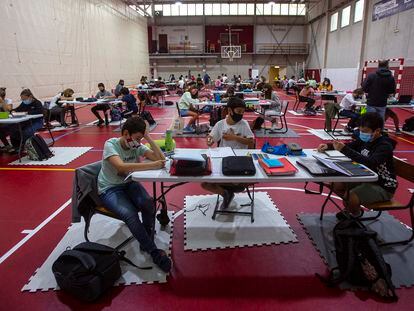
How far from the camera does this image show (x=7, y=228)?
3.52 m

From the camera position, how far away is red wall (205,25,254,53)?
28.6 meters

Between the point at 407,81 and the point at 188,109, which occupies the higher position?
the point at 407,81

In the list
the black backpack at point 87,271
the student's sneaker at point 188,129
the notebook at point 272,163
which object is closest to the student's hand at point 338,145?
the notebook at point 272,163

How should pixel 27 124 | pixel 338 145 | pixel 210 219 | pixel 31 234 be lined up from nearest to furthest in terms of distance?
pixel 338 145
pixel 31 234
pixel 210 219
pixel 27 124

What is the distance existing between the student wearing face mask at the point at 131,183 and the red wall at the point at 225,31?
28.0 m

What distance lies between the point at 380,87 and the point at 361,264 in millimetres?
5744

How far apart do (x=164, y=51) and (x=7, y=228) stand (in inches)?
1081

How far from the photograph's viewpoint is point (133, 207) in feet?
9.18

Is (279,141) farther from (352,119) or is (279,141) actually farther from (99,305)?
(99,305)

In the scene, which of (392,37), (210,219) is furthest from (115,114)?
(392,37)

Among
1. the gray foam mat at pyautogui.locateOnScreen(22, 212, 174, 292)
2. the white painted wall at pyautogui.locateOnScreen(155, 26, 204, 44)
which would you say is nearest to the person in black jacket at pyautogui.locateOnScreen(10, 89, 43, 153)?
the gray foam mat at pyautogui.locateOnScreen(22, 212, 174, 292)

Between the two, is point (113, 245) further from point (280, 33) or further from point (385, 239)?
point (280, 33)

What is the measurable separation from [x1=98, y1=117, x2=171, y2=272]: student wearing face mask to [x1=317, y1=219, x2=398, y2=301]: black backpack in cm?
144

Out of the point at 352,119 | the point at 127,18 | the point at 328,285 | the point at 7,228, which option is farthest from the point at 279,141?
the point at 127,18
